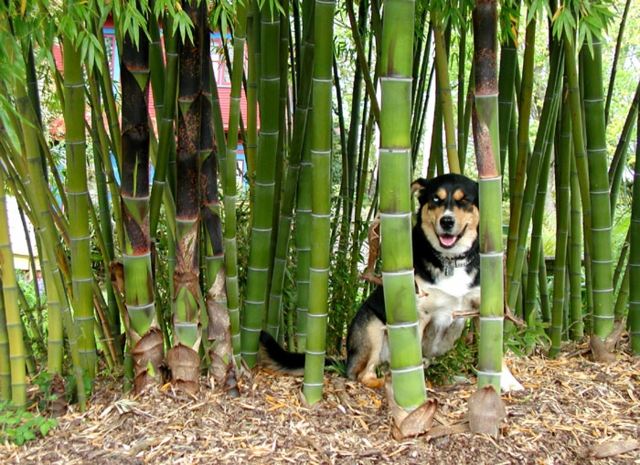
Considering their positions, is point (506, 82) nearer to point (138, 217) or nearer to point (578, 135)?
point (578, 135)

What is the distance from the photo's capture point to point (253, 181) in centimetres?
282

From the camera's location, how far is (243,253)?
297cm

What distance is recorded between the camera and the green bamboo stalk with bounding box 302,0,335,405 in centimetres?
218

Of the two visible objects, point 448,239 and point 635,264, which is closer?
point 448,239

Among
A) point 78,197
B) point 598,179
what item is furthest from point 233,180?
point 598,179

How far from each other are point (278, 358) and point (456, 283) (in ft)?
2.25

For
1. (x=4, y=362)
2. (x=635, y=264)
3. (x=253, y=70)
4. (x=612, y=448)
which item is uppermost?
(x=253, y=70)

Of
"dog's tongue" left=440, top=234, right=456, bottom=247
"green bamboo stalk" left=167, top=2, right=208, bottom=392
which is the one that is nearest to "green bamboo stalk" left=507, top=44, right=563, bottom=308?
"dog's tongue" left=440, top=234, right=456, bottom=247

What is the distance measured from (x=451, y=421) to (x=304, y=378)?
1.62 feet

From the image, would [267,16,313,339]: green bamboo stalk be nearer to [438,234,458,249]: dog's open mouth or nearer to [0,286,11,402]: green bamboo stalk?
[438,234,458,249]: dog's open mouth

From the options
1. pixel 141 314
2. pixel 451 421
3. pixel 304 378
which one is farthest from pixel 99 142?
pixel 451 421

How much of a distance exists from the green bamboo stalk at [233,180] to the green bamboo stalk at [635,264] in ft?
5.27

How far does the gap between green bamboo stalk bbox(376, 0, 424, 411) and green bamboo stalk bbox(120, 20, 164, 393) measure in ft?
2.49

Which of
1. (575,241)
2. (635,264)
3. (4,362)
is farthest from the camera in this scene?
(575,241)
